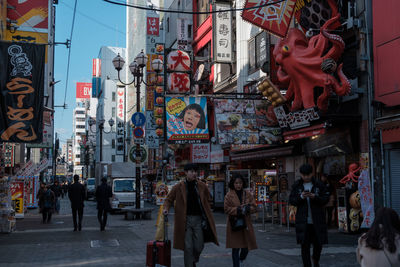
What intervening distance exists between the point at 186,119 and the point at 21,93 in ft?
23.9

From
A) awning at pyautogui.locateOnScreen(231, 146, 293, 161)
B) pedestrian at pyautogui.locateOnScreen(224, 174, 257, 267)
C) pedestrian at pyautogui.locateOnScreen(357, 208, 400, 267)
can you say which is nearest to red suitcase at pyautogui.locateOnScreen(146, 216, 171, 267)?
pedestrian at pyautogui.locateOnScreen(224, 174, 257, 267)

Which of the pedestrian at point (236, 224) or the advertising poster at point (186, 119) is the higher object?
the advertising poster at point (186, 119)

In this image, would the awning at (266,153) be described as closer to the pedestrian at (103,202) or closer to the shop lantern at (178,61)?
the shop lantern at (178,61)

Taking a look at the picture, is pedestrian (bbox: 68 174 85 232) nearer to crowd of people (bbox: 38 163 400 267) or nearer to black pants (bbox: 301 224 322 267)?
crowd of people (bbox: 38 163 400 267)

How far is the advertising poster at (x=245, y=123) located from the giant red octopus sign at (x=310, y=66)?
5.05 ft

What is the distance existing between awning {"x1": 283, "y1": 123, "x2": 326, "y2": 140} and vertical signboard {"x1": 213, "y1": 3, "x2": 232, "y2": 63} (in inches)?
441

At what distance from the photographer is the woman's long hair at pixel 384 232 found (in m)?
3.96

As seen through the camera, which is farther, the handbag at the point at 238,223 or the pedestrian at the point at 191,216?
the handbag at the point at 238,223

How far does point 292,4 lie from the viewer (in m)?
17.2

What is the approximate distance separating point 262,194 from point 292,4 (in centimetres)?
738

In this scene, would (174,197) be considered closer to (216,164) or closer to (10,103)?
→ (10,103)

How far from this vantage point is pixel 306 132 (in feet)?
54.9

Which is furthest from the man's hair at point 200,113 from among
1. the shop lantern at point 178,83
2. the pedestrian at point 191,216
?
the pedestrian at point 191,216

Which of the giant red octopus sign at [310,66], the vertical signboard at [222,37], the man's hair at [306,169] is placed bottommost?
the man's hair at [306,169]
